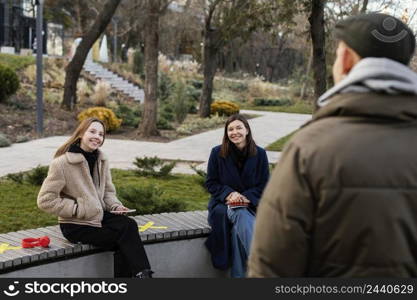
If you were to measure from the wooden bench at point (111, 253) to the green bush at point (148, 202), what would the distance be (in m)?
0.99

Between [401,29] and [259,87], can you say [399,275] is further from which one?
[259,87]

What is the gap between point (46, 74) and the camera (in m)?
26.0

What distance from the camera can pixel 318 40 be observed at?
1190 centimetres

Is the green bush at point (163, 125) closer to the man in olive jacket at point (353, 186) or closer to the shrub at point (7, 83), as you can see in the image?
the shrub at point (7, 83)

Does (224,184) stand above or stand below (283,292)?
below

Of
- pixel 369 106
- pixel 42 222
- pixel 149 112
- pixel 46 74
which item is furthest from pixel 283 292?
pixel 46 74

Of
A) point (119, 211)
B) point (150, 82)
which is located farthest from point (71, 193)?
point (150, 82)

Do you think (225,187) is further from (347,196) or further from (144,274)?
(347,196)

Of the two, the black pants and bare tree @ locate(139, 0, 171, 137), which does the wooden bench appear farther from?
bare tree @ locate(139, 0, 171, 137)

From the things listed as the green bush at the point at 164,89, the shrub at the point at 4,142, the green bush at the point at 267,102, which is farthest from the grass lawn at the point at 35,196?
the green bush at the point at 267,102

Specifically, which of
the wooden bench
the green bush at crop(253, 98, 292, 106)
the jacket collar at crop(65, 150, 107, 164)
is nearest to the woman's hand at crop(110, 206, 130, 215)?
the wooden bench

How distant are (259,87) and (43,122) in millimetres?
22894

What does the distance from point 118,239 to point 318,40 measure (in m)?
7.84

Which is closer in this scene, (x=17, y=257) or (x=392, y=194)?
(x=392, y=194)
